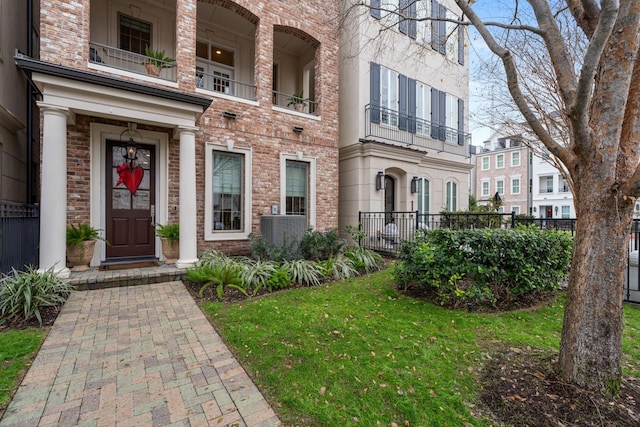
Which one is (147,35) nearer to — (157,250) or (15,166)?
(15,166)

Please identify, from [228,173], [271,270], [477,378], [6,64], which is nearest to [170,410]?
[477,378]

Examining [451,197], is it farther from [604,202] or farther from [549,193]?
[549,193]

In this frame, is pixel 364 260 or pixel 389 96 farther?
pixel 389 96

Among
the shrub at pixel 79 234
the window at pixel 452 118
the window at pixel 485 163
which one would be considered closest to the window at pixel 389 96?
the window at pixel 452 118

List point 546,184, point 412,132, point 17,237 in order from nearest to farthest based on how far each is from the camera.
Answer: point 17,237 < point 412,132 < point 546,184

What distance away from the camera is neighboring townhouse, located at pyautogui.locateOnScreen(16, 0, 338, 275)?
16.7ft

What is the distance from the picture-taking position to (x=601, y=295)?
2273 millimetres

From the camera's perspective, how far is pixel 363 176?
9422mm

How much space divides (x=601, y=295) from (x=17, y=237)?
24.5ft

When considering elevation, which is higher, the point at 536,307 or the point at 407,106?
the point at 407,106

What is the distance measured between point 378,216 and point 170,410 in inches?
307

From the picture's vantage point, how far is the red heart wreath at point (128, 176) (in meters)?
6.07

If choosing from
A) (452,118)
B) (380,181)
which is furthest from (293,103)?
(452,118)

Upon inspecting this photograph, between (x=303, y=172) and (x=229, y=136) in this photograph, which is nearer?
(x=229, y=136)
